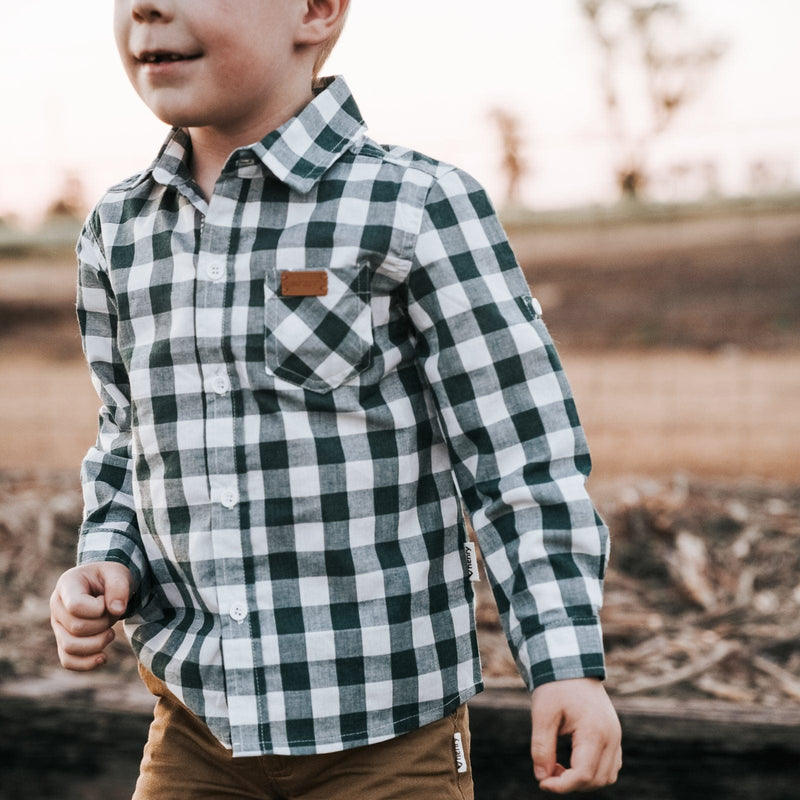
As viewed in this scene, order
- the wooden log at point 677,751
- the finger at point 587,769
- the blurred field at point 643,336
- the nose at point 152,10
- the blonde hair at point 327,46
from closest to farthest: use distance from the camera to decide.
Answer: the finger at point 587,769
the nose at point 152,10
the blonde hair at point 327,46
the wooden log at point 677,751
the blurred field at point 643,336

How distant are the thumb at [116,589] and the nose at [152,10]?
54 centimetres

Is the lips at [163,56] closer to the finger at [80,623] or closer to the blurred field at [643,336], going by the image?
the finger at [80,623]

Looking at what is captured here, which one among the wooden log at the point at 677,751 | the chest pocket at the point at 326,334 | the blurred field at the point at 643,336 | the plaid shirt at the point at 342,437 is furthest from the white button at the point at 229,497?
the blurred field at the point at 643,336

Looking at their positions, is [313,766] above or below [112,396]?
below

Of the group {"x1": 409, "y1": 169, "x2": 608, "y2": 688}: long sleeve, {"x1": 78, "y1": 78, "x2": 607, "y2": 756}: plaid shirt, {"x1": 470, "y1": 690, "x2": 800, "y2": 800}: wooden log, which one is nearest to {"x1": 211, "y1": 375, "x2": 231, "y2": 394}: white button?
{"x1": 78, "y1": 78, "x2": 607, "y2": 756}: plaid shirt

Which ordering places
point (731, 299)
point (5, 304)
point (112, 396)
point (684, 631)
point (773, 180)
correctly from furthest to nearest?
point (5, 304) → point (731, 299) → point (773, 180) → point (684, 631) → point (112, 396)

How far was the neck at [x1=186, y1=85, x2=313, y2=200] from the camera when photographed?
110cm

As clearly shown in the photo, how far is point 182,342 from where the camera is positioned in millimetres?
1057

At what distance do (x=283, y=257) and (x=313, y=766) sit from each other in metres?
0.50

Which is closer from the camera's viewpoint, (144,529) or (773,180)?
(144,529)

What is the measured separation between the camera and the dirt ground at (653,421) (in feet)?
7.48

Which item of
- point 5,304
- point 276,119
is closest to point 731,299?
point 5,304

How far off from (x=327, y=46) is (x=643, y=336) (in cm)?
668

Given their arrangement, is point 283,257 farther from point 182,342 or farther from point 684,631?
point 684,631
